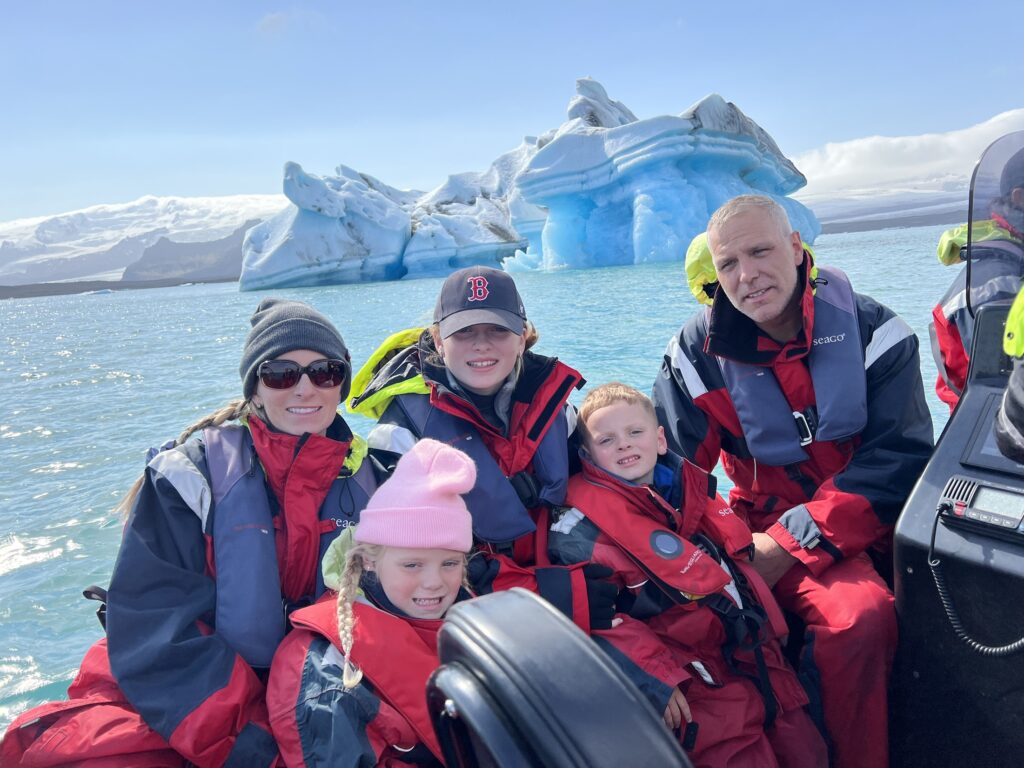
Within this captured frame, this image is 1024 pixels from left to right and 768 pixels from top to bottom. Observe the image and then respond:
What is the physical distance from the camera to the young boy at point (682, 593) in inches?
57.4

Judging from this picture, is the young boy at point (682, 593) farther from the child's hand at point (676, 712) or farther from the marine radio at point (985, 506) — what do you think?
the marine radio at point (985, 506)

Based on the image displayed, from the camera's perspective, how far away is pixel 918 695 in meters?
1.36

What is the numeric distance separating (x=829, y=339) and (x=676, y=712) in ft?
3.41

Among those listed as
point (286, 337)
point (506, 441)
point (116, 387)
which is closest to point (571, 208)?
point (116, 387)

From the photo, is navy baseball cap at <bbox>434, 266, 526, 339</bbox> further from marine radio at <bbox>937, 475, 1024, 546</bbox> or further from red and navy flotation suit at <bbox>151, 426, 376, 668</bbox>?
marine radio at <bbox>937, 475, 1024, 546</bbox>

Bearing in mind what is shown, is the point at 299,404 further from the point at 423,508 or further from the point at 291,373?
the point at 423,508

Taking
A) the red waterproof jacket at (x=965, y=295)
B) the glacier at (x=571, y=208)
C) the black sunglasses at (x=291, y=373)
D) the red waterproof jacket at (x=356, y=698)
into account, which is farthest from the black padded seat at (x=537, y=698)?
the glacier at (x=571, y=208)

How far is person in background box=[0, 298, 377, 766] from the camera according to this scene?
52.7 inches

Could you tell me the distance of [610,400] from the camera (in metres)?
1.79

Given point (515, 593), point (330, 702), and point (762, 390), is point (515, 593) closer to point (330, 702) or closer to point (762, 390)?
point (330, 702)

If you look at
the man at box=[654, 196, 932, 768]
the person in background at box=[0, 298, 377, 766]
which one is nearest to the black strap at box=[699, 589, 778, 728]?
the man at box=[654, 196, 932, 768]

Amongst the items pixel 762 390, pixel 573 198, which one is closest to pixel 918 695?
pixel 762 390

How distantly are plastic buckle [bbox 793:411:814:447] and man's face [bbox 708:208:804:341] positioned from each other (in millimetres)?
278

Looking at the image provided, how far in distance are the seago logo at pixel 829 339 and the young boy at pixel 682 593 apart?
480 mm
